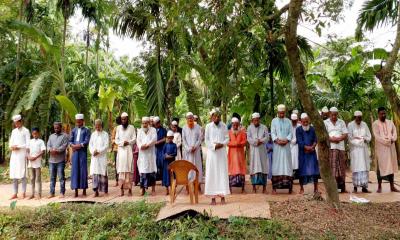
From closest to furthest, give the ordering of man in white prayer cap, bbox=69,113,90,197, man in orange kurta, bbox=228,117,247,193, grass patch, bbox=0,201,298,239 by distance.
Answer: grass patch, bbox=0,201,298,239 < man in orange kurta, bbox=228,117,247,193 < man in white prayer cap, bbox=69,113,90,197

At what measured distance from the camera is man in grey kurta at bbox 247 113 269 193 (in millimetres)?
8664

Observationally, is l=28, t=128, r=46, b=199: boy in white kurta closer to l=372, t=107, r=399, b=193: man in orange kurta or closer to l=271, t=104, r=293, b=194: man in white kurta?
l=271, t=104, r=293, b=194: man in white kurta

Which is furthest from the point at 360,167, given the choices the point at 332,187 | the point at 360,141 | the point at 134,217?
the point at 134,217

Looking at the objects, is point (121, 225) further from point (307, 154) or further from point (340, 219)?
point (307, 154)

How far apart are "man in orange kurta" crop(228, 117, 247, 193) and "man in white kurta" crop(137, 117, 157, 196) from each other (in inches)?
65.9

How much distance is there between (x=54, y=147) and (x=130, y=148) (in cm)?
161

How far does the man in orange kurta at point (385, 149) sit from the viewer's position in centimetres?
843

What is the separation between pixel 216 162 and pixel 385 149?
3.63m

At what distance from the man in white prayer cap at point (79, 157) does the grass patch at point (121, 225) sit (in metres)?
1.70

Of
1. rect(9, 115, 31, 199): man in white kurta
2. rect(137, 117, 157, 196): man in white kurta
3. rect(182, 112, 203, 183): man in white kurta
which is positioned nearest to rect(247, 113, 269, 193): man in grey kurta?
rect(182, 112, 203, 183): man in white kurta

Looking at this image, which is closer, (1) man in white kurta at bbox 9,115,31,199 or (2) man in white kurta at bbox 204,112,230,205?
(2) man in white kurta at bbox 204,112,230,205

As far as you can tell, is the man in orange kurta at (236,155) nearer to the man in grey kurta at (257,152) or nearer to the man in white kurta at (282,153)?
the man in grey kurta at (257,152)

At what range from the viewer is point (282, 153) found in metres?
A: 8.44

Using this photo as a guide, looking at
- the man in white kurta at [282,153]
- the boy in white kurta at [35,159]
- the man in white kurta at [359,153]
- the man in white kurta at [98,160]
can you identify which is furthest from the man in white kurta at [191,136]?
the man in white kurta at [359,153]
